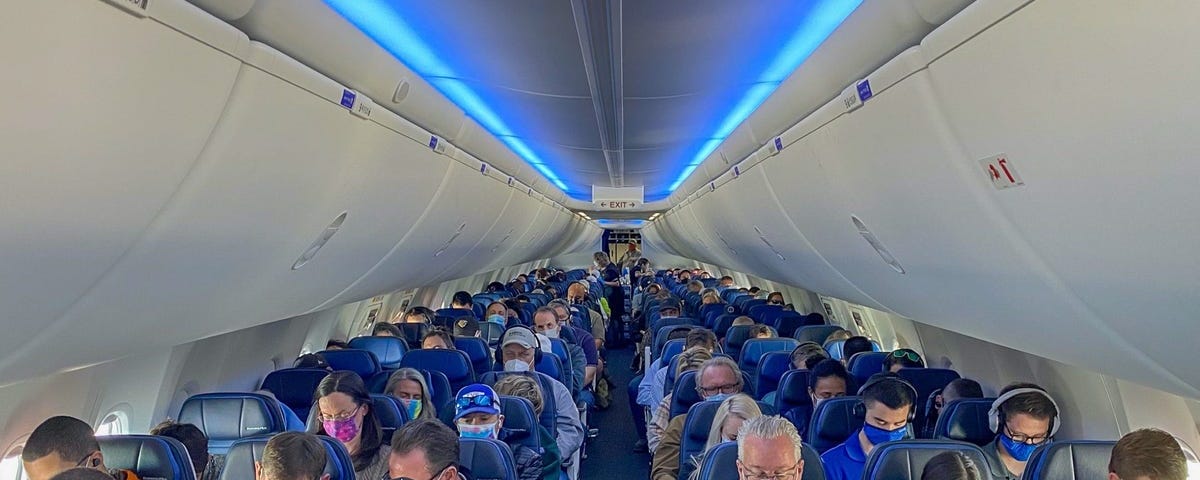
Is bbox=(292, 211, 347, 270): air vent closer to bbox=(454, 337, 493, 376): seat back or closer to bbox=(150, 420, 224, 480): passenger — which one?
bbox=(150, 420, 224, 480): passenger

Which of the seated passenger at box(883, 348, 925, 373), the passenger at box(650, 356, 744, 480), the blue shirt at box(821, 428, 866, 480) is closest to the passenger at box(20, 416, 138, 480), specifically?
the passenger at box(650, 356, 744, 480)

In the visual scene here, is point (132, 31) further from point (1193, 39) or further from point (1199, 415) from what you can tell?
point (1199, 415)

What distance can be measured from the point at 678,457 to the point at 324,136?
3.08 m

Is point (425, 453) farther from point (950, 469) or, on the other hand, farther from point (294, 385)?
point (294, 385)

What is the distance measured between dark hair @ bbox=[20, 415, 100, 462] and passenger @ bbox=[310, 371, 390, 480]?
125 centimetres

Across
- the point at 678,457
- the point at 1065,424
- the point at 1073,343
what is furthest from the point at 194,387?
the point at 1065,424

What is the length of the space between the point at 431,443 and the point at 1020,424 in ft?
10.2

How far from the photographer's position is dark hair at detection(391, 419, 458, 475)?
11.8 feet

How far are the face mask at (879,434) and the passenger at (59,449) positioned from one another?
3.55m

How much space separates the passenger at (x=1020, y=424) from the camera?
14.8 ft

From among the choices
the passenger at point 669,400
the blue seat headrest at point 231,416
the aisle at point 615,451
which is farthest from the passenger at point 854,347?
the blue seat headrest at point 231,416

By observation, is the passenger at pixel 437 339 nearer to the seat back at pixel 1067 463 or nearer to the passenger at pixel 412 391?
the passenger at pixel 412 391

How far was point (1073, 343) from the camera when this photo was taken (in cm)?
334

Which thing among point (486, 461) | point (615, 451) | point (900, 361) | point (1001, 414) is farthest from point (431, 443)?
point (615, 451)
